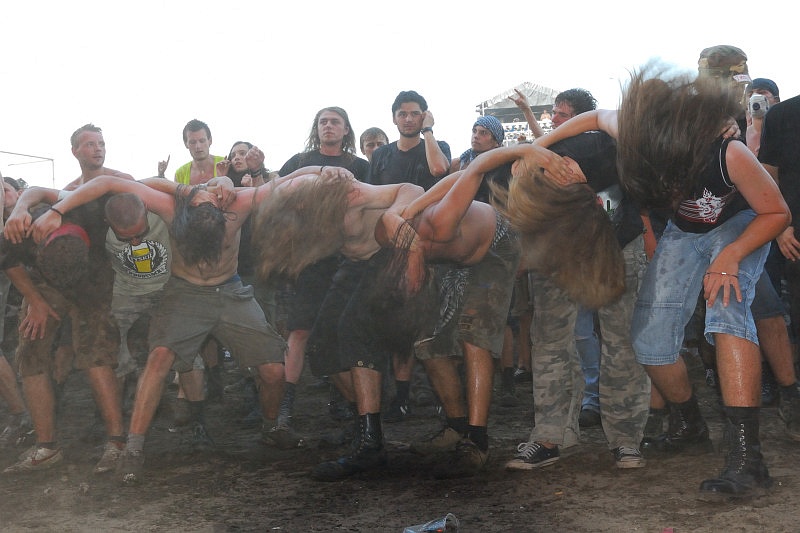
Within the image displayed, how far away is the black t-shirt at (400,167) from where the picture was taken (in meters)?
4.16

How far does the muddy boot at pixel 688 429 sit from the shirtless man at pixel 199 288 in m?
1.66

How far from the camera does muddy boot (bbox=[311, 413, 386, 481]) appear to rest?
121 inches

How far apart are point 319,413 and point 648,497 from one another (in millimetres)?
2093

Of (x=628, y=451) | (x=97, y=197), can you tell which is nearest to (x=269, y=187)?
(x=97, y=197)

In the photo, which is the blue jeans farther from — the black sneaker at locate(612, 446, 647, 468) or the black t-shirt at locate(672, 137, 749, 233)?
the black t-shirt at locate(672, 137, 749, 233)

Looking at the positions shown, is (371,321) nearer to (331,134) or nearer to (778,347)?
(331,134)

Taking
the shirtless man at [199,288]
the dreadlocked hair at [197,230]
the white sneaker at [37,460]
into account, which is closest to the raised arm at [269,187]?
the shirtless man at [199,288]

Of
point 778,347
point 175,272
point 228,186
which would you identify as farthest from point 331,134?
point 778,347

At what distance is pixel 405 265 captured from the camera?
3.23 meters

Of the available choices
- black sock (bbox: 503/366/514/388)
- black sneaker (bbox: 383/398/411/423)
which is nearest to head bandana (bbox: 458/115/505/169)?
black sock (bbox: 503/366/514/388)

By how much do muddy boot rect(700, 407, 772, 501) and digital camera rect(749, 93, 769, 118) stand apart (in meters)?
1.77

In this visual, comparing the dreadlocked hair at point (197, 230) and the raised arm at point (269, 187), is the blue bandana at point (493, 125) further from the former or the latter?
the dreadlocked hair at point (197, 230)

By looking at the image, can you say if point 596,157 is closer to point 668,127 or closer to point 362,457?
point 668,127

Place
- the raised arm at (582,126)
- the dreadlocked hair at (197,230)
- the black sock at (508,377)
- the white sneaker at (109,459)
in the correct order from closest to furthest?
the raised arm at (582,126) → the white sneaker at (109,459) → the dreadlocked hair at (197,230) → the black sock at (508,377)
